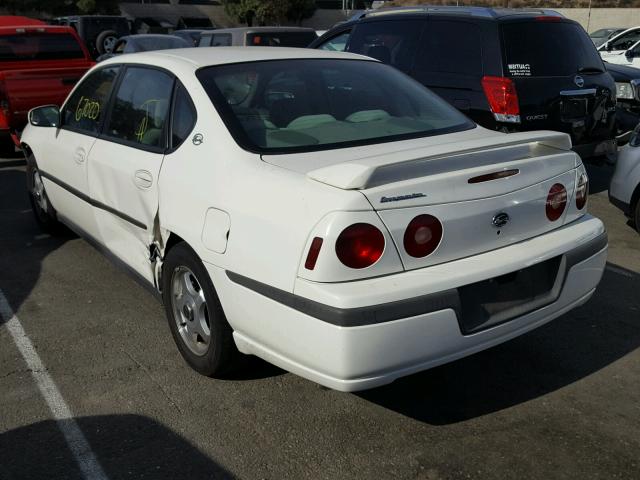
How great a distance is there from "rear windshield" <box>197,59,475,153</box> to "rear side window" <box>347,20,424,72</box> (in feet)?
10.4

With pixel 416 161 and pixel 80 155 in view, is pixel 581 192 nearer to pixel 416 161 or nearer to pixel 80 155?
pixel 416 161

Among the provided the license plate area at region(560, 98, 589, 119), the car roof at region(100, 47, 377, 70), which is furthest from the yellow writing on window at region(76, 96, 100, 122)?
the license plate area at region(560, 98, 589, 119)

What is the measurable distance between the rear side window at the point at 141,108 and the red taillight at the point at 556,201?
1.98 m

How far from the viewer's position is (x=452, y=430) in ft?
9.98

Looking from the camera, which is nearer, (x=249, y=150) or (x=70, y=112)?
(x=249, y=150)

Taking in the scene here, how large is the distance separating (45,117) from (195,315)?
2583mm

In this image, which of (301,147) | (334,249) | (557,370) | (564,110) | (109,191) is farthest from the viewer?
(564,110)

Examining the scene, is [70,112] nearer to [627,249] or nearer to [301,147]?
[301,147]

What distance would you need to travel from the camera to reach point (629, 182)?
5.69 meters

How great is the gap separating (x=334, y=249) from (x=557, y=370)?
1.67 metres

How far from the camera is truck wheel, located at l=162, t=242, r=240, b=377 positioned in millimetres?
3181

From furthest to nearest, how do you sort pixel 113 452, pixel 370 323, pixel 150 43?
pixel 150 43 → pixel 113 452 → pixel 370 323

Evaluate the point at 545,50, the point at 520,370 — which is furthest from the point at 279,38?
the point at 520,370

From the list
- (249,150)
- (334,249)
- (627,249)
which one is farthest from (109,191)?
(627,249)
